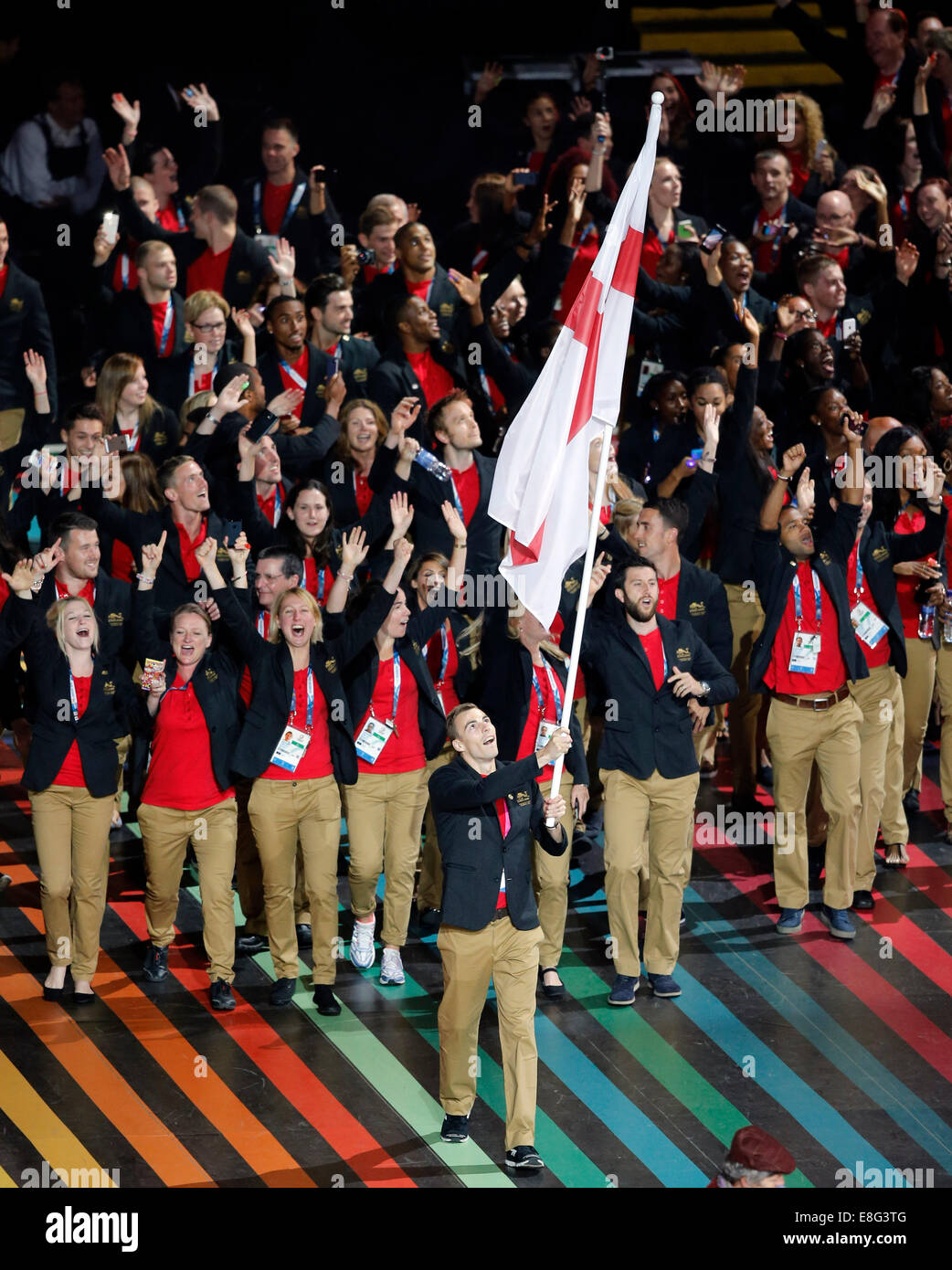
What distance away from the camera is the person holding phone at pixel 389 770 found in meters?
8.38

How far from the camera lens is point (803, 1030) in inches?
316

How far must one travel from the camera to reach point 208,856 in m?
8.11

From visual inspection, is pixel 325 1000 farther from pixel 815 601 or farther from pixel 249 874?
pixel 815 601

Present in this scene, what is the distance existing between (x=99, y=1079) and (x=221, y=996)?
0.73 meters

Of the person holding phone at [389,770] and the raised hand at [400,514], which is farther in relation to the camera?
the raised hand at [400,514]

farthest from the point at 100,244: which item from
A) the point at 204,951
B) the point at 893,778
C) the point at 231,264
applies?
the point at 893,778

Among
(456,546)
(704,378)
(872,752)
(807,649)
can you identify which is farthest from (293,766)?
(704,378)

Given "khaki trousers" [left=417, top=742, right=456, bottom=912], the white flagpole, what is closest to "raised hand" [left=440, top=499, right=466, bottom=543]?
"khaki trousers" [left=417, top=742, right=456, bottom=912]

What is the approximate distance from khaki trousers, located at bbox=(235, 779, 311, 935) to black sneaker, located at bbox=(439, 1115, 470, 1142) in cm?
168

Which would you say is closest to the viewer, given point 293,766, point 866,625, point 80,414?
point 293,766

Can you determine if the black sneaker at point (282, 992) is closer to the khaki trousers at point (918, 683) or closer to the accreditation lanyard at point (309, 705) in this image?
the accreditation lanyard at point (309, 705)

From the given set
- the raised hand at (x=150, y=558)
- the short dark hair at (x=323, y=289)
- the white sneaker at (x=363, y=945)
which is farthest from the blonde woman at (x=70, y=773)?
the short dark hair at (x=323, y=289)

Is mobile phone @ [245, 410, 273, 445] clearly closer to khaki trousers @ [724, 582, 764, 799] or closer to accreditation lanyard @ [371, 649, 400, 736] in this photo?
accreditation lanyard @ [371, 649, 400, 736]

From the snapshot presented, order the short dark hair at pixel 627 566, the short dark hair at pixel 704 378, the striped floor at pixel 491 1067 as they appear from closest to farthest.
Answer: the striped floor at pixel 491 1067 < the short dark hair at pixel 627 566 < the short dark hair at pixel 704 378
